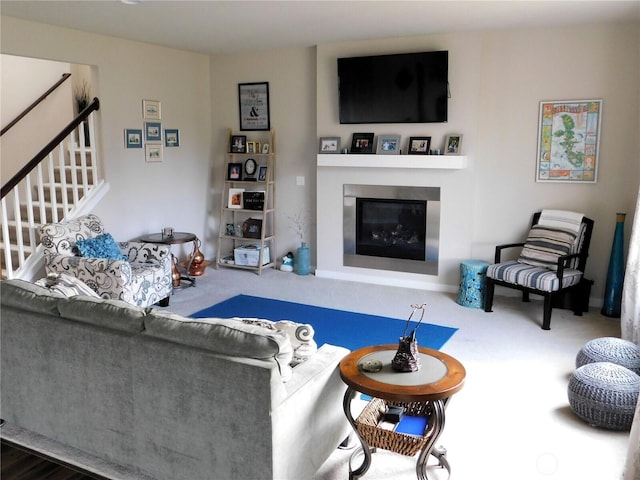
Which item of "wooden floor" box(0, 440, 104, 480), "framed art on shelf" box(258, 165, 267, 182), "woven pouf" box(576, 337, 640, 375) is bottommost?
"wooden floor" box(0, 440, 104, 480)

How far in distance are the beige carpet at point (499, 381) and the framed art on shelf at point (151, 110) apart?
187 centimetres

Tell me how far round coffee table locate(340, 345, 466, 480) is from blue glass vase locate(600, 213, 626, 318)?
113 inches

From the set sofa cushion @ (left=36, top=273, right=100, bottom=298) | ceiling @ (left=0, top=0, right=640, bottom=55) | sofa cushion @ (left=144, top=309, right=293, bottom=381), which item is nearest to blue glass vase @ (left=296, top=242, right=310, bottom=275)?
ceiling @ (left=0, top=0, right=640, bottom=55)

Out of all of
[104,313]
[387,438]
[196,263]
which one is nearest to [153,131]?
[196,263]

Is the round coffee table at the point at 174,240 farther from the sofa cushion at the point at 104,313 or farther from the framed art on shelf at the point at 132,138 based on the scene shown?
the sofa cushion at the point at 104,313

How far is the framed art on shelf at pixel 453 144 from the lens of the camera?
5.49m

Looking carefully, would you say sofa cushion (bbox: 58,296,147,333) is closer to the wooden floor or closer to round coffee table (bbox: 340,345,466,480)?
the wooden floor

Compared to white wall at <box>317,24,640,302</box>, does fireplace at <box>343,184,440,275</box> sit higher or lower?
lower

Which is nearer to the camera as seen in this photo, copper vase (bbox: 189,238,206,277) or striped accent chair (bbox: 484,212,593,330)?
striped accent chair (bbox: 484,212,593,330)

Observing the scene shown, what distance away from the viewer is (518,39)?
17.2 ft

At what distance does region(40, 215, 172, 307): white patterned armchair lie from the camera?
4484 millimetres

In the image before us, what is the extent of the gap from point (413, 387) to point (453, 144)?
11.9ft

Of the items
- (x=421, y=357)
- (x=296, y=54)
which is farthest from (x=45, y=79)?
(x=421, y=357)

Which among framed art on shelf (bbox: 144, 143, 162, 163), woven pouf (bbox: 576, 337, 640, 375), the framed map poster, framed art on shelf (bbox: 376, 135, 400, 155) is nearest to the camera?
woven pouf (bbox: 576, 337, 640, 375)
